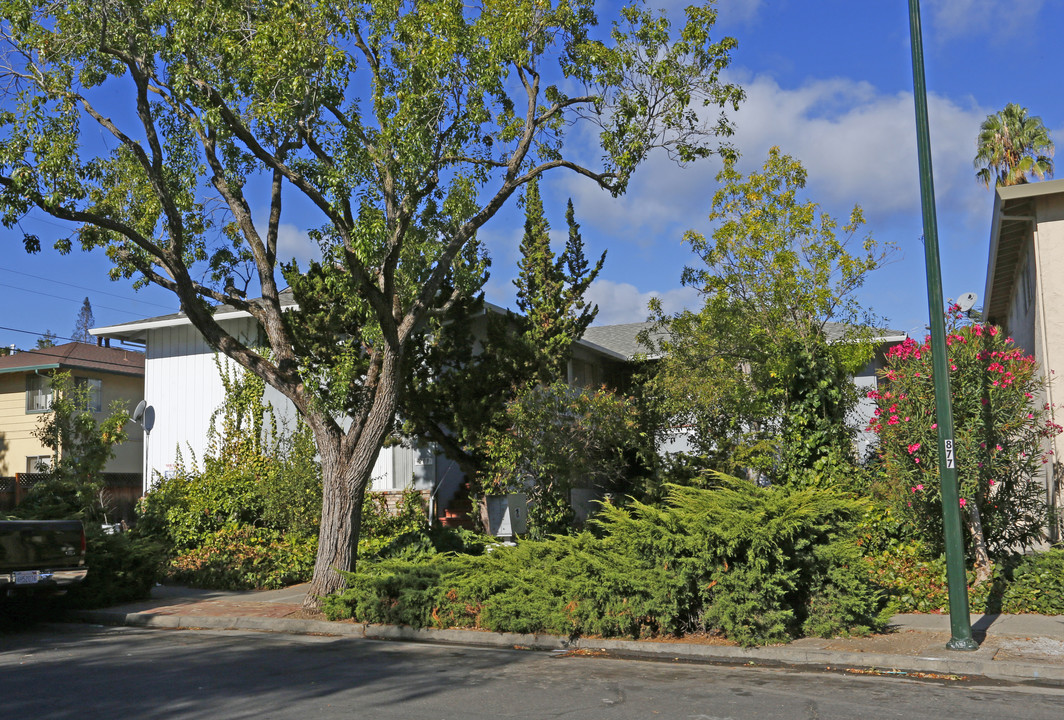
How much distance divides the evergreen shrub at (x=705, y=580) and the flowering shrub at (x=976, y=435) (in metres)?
1.71

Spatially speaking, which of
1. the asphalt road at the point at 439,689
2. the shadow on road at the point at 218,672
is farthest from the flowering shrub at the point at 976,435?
the shadow on road at the point at 218,672

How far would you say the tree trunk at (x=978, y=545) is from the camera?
458 inches

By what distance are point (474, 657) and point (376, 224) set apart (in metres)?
5.50

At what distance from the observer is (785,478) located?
17.3m

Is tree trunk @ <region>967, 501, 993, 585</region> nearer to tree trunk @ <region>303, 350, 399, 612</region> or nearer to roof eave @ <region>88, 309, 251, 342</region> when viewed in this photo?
tree trunk @ <region>303, 350, 399, 612</region>

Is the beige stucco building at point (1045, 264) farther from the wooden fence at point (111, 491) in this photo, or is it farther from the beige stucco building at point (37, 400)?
the beige stucco building at point (37, 400)

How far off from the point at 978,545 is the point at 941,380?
3688 mm

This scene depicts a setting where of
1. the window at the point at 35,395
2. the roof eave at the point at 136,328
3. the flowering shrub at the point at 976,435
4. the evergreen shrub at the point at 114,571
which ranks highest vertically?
Answer: the roof eave at the point at 136,328

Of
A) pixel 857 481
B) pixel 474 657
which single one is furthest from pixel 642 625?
pixel 857 481

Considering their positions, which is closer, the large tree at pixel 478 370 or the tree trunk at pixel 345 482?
the tree trunk at pixel 345 482

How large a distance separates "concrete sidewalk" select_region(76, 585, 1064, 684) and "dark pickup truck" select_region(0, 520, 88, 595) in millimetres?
1265

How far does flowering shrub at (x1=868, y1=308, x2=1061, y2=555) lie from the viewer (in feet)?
37.5

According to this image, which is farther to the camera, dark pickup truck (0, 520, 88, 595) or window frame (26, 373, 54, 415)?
window frame (26, 373, 54, 415)

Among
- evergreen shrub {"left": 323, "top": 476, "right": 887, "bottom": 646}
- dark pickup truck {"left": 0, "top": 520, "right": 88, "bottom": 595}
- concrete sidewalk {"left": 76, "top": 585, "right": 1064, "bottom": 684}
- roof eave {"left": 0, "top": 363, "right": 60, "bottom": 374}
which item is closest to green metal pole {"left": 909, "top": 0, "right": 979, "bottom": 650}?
concrete sidewalk {"left": 76, "top": 585, "right": 1064, "bottom": 684}
